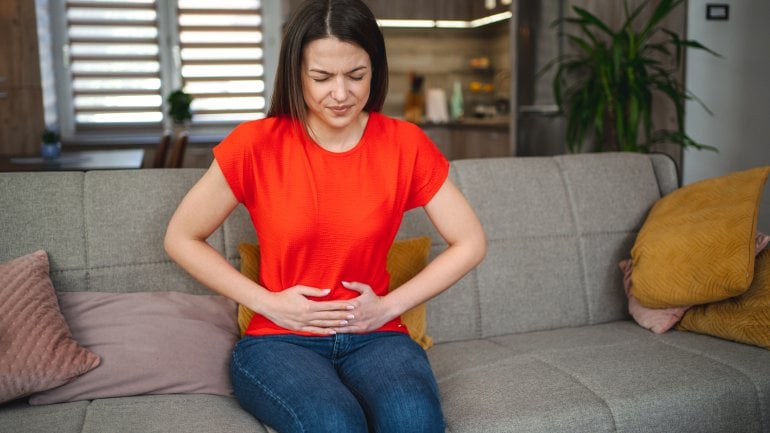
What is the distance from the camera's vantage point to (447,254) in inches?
59.9

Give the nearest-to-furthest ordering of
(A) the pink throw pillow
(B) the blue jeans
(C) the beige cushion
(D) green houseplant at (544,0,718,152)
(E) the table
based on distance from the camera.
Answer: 1. (B) the blue jeans
2. (C) the beige cushion
3. (A) the pink throw pillow
4. (E) the table
5. (D) green houseplant at (544,0,718,152)

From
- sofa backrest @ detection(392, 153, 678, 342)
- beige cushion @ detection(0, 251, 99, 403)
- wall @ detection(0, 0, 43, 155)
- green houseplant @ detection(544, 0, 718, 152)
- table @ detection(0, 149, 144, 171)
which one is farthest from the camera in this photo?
wall @ detection(0, 0, 43, 155)

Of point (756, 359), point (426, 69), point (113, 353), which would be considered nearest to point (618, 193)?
point (756, 359)

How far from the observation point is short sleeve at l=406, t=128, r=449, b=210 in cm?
152

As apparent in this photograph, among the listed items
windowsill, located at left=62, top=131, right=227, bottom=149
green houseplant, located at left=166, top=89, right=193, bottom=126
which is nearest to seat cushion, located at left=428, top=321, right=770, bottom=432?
green houseplant, located at left=166, top=89, right=193, bottom=126

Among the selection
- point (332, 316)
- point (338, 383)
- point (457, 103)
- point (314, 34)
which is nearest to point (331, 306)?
point (332, 316)

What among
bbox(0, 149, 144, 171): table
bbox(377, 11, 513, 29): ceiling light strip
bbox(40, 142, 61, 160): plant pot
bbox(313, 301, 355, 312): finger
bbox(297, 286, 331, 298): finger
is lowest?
bbox(313, 301, 355, 312): finger

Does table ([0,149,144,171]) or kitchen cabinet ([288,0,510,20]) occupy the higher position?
kitchen cabinet ([288,0,510,20])

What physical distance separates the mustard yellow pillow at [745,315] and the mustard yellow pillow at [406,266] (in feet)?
2.31

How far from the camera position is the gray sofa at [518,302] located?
1433 millimetres

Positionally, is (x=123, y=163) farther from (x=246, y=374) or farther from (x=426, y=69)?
(x=426, y=69)

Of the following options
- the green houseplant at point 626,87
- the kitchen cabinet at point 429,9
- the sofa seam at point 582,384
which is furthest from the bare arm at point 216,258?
the kitchen cabinet at point 429,9

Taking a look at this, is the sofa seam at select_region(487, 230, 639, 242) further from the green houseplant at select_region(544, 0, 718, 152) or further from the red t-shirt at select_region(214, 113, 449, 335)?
the green houseplant at select_region(544, 0, 718, 152)

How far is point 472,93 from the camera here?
6434 millimetres
